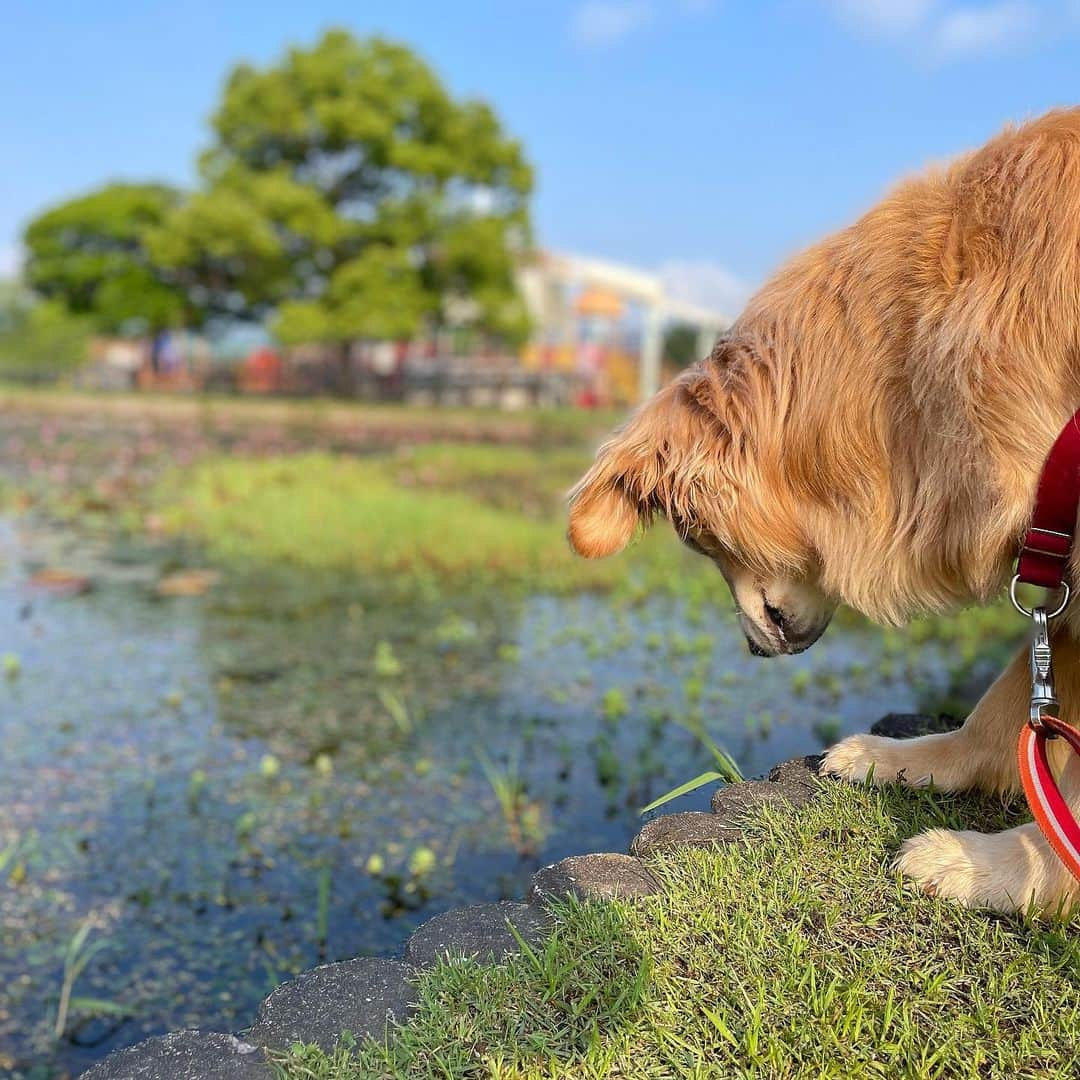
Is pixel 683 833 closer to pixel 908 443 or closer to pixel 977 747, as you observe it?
pixel 977 747

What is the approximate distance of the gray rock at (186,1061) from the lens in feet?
5.60

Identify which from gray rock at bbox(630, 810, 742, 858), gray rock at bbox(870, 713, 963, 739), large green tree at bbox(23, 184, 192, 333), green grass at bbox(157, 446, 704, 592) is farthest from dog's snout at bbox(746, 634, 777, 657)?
large green tree at bbox(23, 184, 192, 333)

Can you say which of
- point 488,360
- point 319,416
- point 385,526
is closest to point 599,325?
point 488,360

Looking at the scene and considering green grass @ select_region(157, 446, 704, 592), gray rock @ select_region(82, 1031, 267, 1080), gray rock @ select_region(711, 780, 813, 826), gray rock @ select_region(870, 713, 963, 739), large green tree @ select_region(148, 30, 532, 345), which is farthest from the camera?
large green tree @ select_region(148, 30, 532, 345)

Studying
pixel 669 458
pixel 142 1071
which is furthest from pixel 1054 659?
pixel 142 1071

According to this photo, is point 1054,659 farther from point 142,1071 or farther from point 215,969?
point 215,969

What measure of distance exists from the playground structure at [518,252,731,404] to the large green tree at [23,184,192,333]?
42.4ft

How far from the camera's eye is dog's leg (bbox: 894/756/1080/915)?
2.03 m

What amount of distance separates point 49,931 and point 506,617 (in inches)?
173

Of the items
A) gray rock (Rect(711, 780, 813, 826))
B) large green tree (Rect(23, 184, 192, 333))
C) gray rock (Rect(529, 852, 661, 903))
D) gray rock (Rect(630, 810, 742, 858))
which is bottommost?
gray rock (Rect(529, 852, 661, 903))

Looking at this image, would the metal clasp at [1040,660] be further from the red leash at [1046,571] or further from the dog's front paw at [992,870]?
the dog's front paw at [992,870]

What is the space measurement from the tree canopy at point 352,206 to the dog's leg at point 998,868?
84.9ft

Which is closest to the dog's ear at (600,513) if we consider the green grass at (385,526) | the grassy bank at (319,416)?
the green grass at (385,526)

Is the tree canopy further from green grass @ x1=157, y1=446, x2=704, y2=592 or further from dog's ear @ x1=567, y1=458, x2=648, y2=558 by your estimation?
dog's ear @ x1=567, y1=458, x2=648, y2=558
